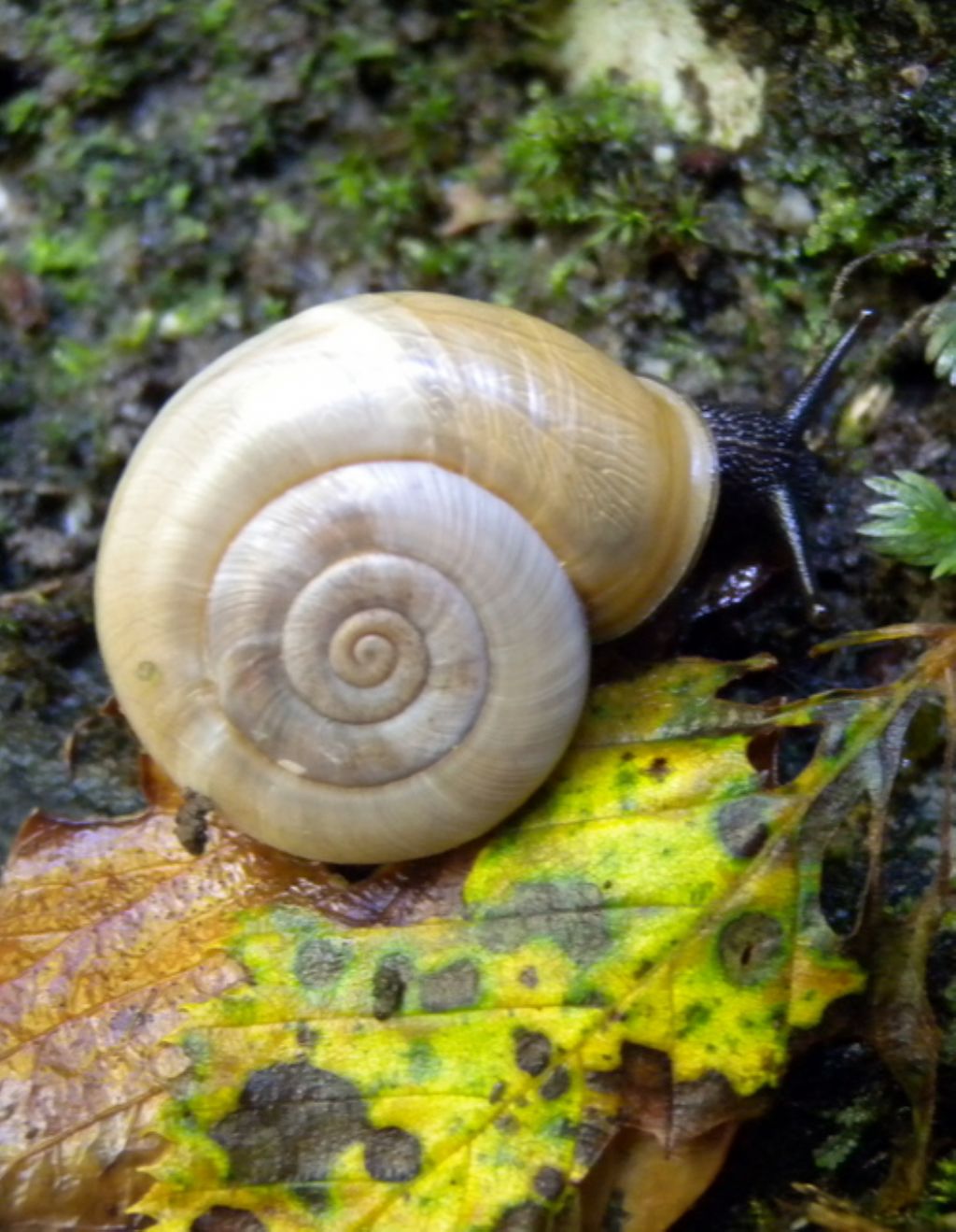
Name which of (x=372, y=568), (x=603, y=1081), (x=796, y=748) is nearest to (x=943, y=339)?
(x=796, y=748)

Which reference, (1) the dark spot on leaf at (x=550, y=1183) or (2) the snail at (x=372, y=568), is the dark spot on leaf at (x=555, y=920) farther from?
(1) the dark spot on leaf at (x=550, y=1183)

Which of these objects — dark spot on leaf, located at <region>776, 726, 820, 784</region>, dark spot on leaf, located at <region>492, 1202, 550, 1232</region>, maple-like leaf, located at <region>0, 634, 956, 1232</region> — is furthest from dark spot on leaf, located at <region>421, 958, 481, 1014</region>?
dark spot on leaf, located at <region>776, 726, 820, 784</region>

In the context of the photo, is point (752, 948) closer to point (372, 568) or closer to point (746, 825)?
point (746, 825)

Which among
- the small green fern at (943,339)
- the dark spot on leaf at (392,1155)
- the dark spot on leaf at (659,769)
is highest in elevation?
the small green fern at (943,339)

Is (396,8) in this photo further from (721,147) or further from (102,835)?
(102,835)

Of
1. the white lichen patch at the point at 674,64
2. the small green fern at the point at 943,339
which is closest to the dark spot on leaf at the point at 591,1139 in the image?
the small green fern at the point at 943,339

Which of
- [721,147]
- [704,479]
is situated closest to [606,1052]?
[704,479]

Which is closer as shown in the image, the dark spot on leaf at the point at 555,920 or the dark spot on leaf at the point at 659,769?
the dark spot on leaf at the point at 555,920
